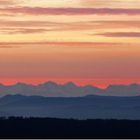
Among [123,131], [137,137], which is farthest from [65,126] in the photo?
[137,137]

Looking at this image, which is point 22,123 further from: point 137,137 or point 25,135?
point 137,137

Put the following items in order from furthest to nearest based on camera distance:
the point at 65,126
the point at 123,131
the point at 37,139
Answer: the point at 65,126
the point at 123,131
the point at 37,139

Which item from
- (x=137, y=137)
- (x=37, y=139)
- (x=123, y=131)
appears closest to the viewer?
Answer: (x=37, y=139)

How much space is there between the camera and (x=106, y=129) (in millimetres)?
104500

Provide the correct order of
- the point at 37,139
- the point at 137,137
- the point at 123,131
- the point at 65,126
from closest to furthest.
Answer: the point at 37,139 → the point at 137,137 → the point at 123,131 → the point at 65,126

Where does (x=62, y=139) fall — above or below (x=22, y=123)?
below

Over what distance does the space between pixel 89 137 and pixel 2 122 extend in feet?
70.3

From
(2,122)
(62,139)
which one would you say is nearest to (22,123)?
(2,122)

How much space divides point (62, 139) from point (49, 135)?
24.0ft

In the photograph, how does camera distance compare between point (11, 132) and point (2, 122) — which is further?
point (2, 122)

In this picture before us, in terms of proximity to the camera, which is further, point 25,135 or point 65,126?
point 65,126

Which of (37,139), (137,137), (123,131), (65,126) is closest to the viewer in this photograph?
(37,139)

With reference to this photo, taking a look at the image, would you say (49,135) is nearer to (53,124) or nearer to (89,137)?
(89,137)

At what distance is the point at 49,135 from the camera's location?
9519cm
